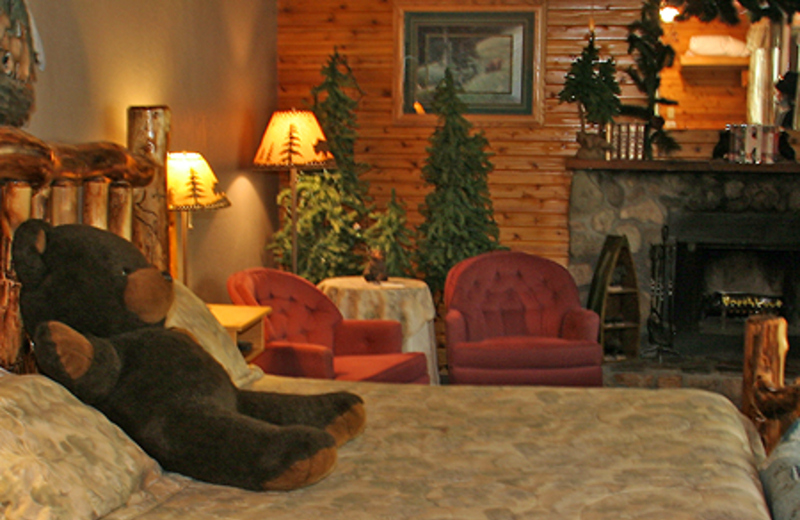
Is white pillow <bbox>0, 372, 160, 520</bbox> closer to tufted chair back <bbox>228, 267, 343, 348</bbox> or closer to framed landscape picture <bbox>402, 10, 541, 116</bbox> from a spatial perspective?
tufted chair back <bbox>228, 267, 343, 348</bbox>

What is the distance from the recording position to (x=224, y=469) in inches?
78.7

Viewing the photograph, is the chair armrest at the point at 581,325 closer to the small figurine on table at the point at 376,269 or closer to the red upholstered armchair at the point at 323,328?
the red upholstered armchair at the point at 323,328

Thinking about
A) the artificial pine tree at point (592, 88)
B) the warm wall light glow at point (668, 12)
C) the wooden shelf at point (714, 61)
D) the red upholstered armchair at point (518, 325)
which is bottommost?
the red upholstered armchair at point (518, 325)

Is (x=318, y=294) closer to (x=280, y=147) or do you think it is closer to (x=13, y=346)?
(x=280, y=147)

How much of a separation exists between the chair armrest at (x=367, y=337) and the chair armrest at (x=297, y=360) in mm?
480

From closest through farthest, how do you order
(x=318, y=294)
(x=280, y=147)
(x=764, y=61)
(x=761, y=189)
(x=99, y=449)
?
(x=99, y=449), (x=318, y=294), (x=280, y=147), (x=761, y=189), (x=764, y=61)

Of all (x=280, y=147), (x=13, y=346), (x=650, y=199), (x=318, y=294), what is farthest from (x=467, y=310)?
(x=13, y=346)

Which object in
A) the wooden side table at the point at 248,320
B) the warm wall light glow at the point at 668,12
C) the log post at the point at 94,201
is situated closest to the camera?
the log post at the point at 94,201

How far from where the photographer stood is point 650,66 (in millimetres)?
5695

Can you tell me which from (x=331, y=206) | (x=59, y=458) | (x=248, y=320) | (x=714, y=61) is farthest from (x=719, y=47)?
(x=59, y=458)

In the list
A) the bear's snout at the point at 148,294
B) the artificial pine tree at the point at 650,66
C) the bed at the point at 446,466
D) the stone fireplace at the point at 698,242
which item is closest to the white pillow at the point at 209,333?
the bed at the point at 446,466

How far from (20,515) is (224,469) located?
516 mm

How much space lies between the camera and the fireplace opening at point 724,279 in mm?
5660

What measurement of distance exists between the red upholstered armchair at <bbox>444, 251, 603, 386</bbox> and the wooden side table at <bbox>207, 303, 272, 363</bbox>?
1.05 meters
